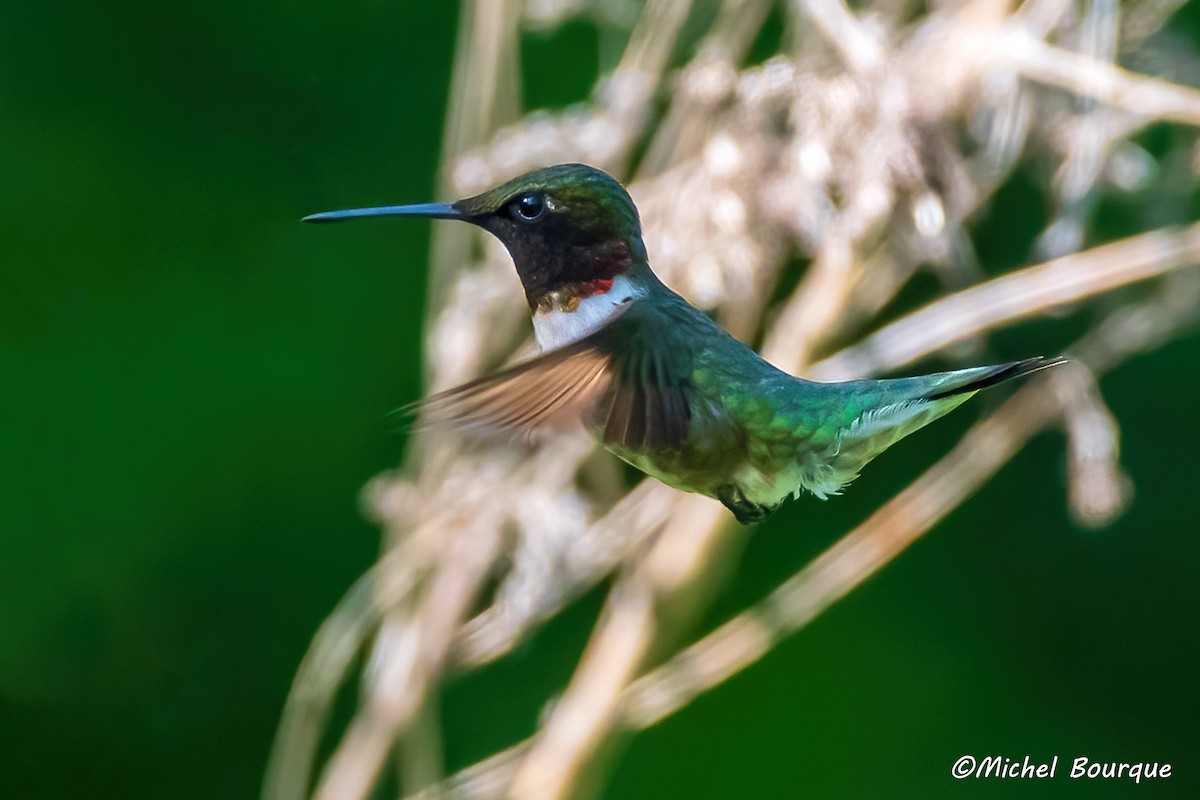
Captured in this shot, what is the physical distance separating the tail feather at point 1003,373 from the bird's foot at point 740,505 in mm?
A: 215

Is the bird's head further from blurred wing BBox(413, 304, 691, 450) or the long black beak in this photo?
blurred wing BBox(413, 304, 691, 450)

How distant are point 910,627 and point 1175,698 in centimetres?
54

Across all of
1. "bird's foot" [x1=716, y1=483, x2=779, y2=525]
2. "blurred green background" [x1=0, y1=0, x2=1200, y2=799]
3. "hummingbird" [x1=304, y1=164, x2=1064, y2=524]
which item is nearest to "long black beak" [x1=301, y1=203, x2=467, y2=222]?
"hummingbird" [x1=304, y1=164, x2=1064, y2=524]

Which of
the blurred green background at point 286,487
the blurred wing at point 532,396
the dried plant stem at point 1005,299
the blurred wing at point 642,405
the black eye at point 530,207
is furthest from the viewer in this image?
the blurred green background at point 286,487

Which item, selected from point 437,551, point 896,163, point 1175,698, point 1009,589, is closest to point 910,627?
point 1009,589

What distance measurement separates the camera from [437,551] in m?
1.81

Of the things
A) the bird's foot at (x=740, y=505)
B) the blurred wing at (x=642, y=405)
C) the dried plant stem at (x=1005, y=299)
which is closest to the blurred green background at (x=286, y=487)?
the dried plant stem at (x=1005, y=299)

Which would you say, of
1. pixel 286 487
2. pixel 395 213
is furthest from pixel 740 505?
pixel 286 487

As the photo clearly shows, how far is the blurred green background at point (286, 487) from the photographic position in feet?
8.14

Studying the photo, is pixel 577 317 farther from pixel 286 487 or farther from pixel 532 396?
pixel 286 487

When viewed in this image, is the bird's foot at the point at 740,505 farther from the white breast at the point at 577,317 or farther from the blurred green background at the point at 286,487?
the blurred green background at the point at 286,487

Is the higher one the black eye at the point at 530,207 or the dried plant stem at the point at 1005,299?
the dried plant stem at the point at 1005,299

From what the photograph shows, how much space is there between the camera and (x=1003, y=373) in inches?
34.0

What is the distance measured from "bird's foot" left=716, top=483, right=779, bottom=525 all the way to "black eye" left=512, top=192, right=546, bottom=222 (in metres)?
0.28
